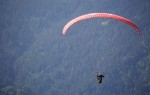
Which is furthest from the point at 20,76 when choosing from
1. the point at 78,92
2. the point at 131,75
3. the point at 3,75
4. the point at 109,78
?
the point at 131,75

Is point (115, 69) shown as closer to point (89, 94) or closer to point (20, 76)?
point (89, 94)

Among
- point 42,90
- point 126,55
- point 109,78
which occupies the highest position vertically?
point 126,55

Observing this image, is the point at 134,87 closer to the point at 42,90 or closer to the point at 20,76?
the point at 42,90

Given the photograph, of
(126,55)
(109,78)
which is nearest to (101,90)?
(109,78)

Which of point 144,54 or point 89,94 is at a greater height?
point 144,54

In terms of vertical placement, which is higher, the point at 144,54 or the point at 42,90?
the point at 144,54

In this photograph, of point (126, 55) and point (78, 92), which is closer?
point (78, 92)

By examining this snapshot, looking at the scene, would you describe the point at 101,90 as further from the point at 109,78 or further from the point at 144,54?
the point at 144,54

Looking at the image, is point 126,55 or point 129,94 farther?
point 126,55
